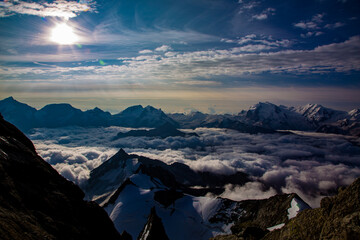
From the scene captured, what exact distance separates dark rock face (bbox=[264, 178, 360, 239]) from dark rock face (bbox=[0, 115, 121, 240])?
2464 centimetres

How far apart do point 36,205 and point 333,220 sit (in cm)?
3409

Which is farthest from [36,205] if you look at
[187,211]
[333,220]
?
[187,211]

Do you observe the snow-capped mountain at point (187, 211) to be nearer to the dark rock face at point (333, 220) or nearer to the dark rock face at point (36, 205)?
the dark rock face at point (36, 205)

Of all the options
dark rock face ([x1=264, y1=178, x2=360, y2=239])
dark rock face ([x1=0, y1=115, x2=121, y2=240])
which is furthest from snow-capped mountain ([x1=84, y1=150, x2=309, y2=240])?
dark rock face ([x1=264, y1=178, x2=360, y2=239])

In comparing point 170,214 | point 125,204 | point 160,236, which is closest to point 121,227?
point 125,204

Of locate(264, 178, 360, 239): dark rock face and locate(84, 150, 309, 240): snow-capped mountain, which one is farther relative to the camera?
locate(84, 150, 309, 240): snow-capped mountain

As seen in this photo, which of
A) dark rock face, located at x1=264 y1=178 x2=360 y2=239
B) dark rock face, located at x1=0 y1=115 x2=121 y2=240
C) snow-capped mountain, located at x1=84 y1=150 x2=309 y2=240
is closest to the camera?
dark rock face, located at x1=264 y1=178 x2=360 y2=239

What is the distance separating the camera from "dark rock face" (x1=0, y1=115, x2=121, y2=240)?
18667 mm

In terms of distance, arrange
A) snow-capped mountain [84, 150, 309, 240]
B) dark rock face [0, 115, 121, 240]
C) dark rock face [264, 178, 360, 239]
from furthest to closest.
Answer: snow-capped mountain [84, 150, 309, 240] < dark rock face [0, 115, 121, 240] < dark rock face [264, 178, 360, 239]

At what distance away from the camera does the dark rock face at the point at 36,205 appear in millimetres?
18667

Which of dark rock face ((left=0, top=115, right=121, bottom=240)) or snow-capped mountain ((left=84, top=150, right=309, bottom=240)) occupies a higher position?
dark rock face ((left=0, top=115, right=121, bottom=240))

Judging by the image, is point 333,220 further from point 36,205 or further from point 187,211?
point 187,211

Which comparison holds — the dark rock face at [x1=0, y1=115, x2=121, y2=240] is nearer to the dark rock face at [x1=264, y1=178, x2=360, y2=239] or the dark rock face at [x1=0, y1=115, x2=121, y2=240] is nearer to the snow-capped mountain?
the dark rock face at [x1=264, y1=178, x2=360, y2=239]

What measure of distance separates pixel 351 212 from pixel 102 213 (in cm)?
4530
